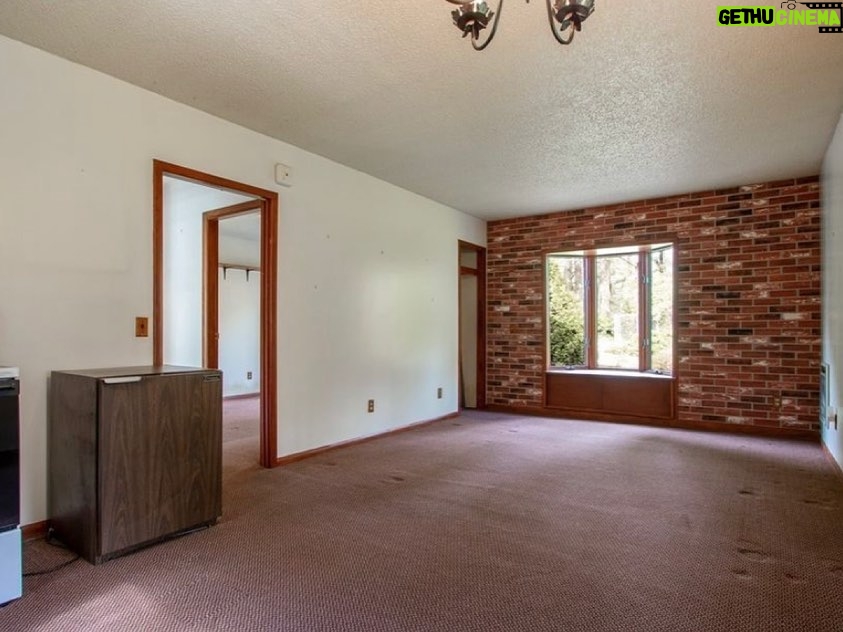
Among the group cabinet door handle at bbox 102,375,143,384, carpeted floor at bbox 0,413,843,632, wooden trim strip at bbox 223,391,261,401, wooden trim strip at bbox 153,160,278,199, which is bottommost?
wooden trim strip at bbox 223,391,261,401

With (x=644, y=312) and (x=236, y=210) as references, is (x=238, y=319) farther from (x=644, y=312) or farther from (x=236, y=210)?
(x=644, y=312)

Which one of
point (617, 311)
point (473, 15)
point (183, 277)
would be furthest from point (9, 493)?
point (617, 311)

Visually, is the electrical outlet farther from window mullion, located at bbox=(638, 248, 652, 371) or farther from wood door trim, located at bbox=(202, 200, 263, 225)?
window mullion, located at bbox=(638, 248, 652, 371)

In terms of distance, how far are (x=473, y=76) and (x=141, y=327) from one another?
2287 millimetres

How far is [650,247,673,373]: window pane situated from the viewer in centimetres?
546

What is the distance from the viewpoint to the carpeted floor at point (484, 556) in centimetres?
178

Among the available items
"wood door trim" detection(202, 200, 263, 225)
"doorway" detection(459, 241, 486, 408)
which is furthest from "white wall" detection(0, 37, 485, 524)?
"doorway" detection(459, 241, 486, 408)

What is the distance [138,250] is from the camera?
2.82 meters

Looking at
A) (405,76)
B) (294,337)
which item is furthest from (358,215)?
(405,76)

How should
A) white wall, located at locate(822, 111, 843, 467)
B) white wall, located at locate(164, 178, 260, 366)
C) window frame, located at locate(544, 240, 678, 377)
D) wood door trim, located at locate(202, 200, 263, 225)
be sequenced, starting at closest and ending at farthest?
white wall, located at locate(822, 111, 843, 467) → wood door trim, located at locate(202, 200, 263, 225) → white wall, located at locate(164, 178, 260, 366) → window frame, located at locate(544, 240, 678, 377)

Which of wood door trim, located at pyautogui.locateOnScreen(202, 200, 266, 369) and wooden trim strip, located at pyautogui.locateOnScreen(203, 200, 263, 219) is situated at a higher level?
wooden trim strip, located at pyautogui.locateOnScreen(203, 200, 263, 219)

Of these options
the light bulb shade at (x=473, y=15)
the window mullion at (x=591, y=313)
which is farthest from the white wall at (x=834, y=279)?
the light bulb shade at (x=473, y=15)

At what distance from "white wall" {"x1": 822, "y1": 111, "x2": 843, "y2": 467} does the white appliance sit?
461 cm

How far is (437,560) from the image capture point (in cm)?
220
